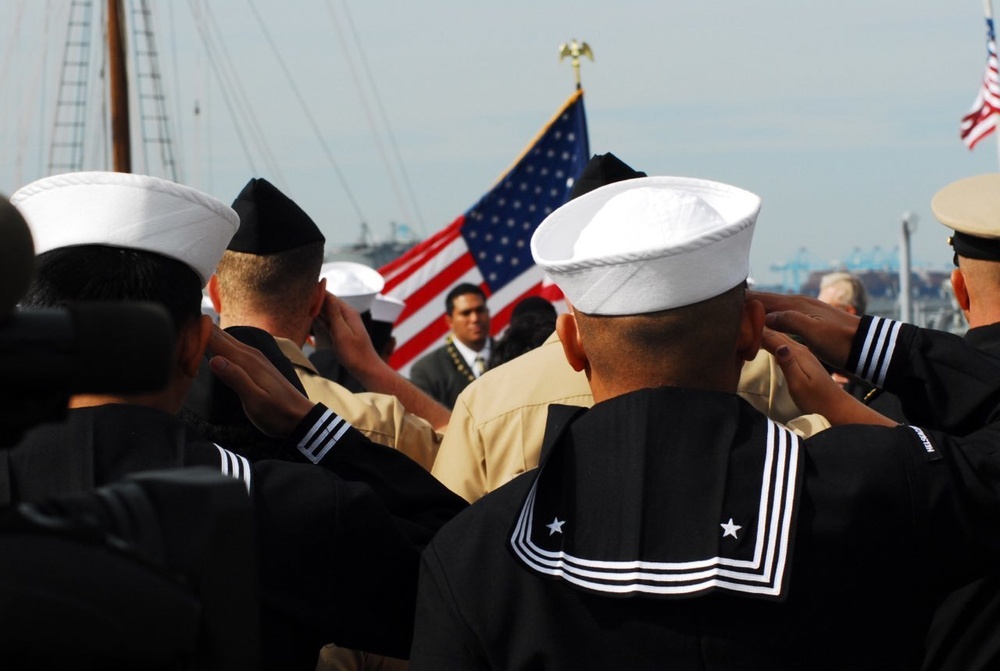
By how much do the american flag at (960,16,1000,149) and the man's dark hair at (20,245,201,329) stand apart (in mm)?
15439

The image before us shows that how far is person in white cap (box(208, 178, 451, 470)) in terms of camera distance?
404 centimetres

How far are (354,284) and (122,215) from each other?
5.38m

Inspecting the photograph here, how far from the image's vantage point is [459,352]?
36.3 ft

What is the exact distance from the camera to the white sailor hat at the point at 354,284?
25.2 feet

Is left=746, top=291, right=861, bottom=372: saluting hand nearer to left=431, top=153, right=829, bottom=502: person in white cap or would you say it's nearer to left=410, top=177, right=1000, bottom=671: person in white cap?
left=410, top=177, right=1000, bottom=671: person in white cap

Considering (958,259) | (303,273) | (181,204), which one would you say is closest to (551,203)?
(303,273)

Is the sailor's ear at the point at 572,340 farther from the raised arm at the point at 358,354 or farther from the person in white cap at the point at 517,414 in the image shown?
the raised arm at the point at 358,354

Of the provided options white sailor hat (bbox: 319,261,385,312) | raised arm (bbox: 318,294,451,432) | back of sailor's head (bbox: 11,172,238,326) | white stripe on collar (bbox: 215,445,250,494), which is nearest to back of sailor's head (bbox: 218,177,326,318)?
raised arm (bbox: 318,294,451,432)

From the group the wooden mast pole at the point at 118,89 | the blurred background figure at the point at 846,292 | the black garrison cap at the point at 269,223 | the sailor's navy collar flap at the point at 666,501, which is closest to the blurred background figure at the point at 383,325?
the blurred background figure at the point at 846,292

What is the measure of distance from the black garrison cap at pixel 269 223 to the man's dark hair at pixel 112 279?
183 cm

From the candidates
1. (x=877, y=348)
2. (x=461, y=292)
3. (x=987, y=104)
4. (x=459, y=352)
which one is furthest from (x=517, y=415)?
(x=987, y=104)

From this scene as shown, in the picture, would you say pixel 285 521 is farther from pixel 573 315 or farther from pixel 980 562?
pixel 980 562

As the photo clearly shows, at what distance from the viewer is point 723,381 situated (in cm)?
232

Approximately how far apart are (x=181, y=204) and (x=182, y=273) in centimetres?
14
